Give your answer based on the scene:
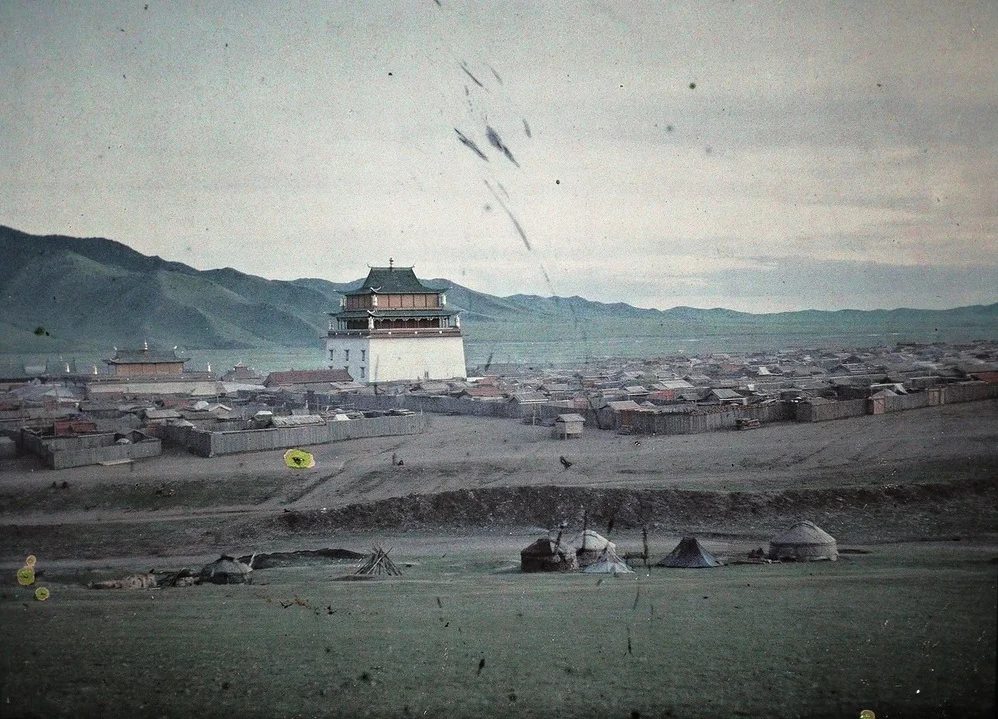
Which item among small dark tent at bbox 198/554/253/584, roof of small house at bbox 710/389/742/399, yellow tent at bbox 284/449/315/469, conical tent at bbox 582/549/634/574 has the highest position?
roof of small house at bbox 710/389/742/399

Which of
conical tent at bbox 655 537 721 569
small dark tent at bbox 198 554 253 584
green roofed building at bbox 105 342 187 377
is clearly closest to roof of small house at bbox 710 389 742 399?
conical tent at bbox 655 537 721 569

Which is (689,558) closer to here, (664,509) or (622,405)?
(664,509)

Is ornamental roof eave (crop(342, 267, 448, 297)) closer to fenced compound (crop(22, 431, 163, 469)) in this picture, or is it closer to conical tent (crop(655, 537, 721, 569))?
fenced compound (crop(22, 431, 163, 469))

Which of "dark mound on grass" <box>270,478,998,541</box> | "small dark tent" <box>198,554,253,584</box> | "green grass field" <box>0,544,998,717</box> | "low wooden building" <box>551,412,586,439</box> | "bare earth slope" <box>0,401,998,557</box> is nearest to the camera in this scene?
"green grass field" <box>0,544,998,717</box>

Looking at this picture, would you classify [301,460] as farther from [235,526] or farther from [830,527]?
[830,527]

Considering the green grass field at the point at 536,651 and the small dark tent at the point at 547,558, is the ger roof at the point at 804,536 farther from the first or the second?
the small dark tent at the point at 547,558

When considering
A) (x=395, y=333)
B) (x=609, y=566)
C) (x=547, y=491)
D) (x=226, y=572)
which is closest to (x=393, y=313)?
(x=395, y=333)

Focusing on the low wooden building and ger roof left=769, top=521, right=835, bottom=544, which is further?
the low wooden building
